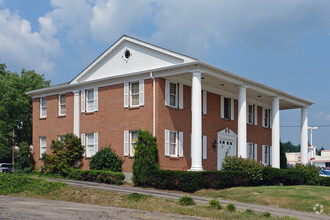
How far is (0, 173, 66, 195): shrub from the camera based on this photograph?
22.4 m

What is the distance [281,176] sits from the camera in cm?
2986

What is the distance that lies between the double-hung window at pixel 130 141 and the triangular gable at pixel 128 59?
162 inches

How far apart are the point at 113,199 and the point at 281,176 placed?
565 inches

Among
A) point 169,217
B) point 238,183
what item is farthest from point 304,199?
point 169,217

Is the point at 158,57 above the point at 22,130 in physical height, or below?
above

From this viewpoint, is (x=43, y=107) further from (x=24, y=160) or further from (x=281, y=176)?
(x=281, y=176)

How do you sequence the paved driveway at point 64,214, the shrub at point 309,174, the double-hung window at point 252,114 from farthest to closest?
the double-hung window at point 252,114 → the shrub at point 309,174 → the paved driveway at point 64,214

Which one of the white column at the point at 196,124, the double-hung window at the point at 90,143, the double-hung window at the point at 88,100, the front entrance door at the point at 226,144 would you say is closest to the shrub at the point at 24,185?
the white column at the point at 196,124

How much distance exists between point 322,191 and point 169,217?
12.9 metres

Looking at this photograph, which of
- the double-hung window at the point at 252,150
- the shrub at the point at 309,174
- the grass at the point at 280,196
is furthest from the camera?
the double-hung window at the point at 252,150

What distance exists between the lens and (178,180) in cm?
2445

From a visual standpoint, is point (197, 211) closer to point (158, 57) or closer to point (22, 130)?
point (158, 57)

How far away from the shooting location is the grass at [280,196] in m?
21.1

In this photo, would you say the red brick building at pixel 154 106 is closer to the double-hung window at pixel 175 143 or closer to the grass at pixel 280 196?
the double-hung window at pixel 175 143
